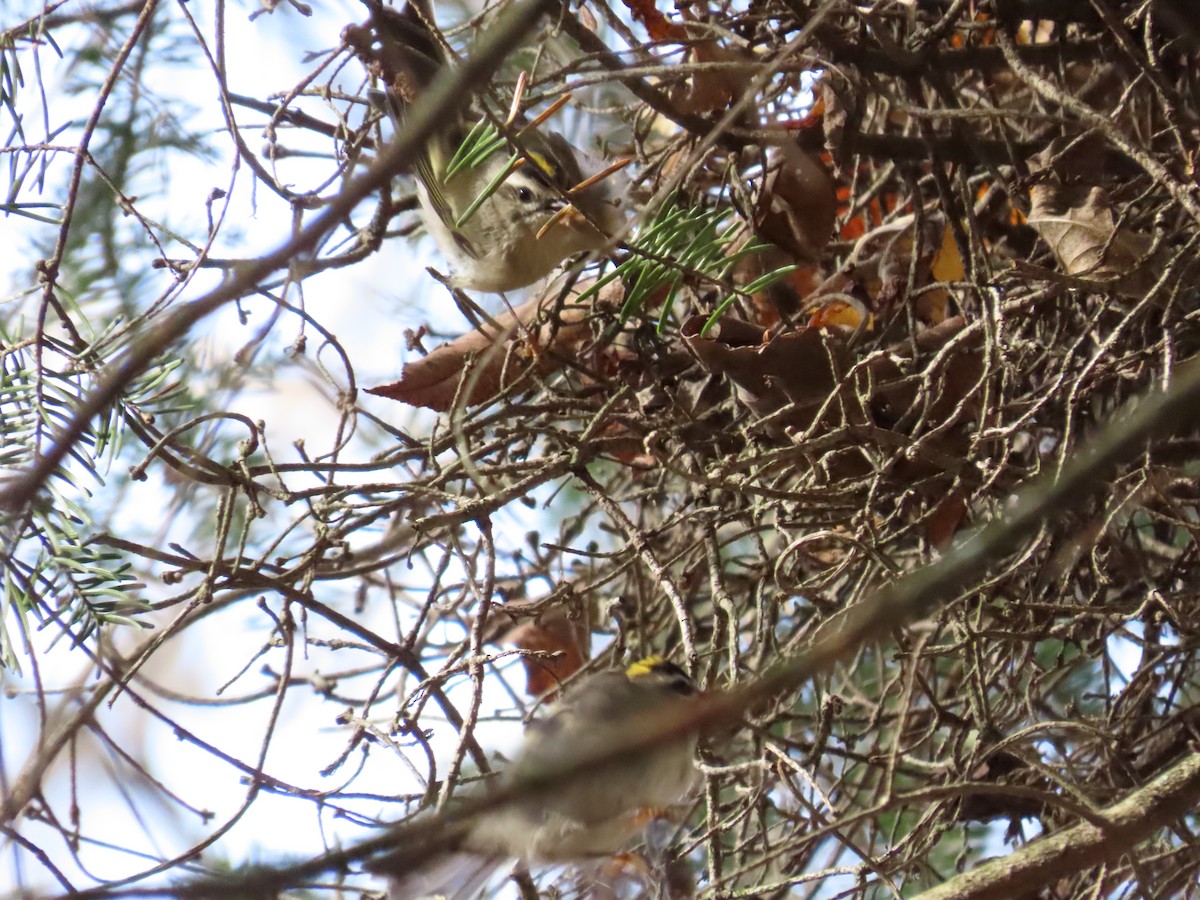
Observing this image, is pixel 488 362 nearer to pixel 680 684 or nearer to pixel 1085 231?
pixel 680 684

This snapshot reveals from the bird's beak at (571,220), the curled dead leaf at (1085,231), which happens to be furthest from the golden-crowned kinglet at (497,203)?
the curled dead leaf at (1085,231)

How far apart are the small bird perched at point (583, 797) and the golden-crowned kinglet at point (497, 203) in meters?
0.50

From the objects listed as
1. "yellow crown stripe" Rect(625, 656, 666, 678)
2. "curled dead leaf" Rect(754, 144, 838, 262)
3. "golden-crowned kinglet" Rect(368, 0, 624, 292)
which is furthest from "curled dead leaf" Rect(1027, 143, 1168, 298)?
"yellow crown stripe" Rect(625, 656, 666, 678)

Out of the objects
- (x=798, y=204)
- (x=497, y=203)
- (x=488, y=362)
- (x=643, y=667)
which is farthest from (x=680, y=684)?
(x=497, y=203)

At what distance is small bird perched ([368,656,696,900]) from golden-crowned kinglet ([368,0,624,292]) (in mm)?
500

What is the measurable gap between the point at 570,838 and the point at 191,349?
0.95 m

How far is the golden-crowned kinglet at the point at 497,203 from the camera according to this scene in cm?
131

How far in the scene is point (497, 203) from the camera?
1.56m

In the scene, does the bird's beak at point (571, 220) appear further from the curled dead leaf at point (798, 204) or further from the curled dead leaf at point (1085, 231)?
the curled dead leaf at point (1085, 231)

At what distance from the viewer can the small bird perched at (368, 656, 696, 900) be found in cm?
117

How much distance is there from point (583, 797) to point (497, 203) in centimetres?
81

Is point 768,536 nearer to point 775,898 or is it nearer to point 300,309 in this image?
point 775,898

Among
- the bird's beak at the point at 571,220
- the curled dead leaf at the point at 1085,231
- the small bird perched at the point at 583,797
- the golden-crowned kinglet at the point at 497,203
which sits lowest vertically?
the small bird perched at the point at 583,797

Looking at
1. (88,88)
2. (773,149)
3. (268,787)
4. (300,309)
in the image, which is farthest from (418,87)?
(268,787)
